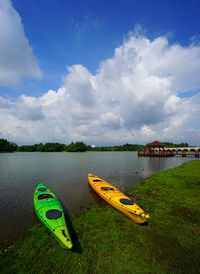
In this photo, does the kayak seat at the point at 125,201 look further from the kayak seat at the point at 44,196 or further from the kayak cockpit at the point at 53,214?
the kayak seat at the point at 44,196

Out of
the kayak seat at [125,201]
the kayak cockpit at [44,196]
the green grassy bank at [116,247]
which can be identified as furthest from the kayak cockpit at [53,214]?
the kayak seat at [125,201]

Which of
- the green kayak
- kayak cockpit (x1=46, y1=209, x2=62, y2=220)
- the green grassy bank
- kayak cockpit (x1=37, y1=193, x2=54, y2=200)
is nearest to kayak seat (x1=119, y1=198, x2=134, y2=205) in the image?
the green grassy bank

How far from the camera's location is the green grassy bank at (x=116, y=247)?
4.03m

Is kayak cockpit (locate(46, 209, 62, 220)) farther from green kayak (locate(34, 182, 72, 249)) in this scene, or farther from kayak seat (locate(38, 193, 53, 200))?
kayak seat (locate(38, 193, 53, 200))

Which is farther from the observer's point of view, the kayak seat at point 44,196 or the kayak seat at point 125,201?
the kayak seat at point 44,196

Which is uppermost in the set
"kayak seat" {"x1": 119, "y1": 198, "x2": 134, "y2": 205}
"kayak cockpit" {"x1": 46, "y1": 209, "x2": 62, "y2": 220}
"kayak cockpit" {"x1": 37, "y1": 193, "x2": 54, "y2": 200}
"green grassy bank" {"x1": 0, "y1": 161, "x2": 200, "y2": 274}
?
"kayak seat" {"x1": 119, "y1": 198, "x2": 134, "y2": 205}

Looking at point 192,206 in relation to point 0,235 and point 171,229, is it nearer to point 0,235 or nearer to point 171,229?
point 171,229

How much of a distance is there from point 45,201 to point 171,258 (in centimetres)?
706

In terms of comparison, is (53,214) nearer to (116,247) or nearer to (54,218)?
(54,218)

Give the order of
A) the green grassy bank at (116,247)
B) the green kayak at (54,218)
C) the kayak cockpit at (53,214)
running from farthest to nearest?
the kayak cockpit at (53,214) < the green kayak at (54,218) < the green grassy bank at (116,247)

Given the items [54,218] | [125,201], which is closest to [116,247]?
[125,201]

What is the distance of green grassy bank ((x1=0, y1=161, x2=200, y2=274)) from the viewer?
4.03m

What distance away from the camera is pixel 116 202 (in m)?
7.71

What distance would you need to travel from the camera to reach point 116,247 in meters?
4.77
